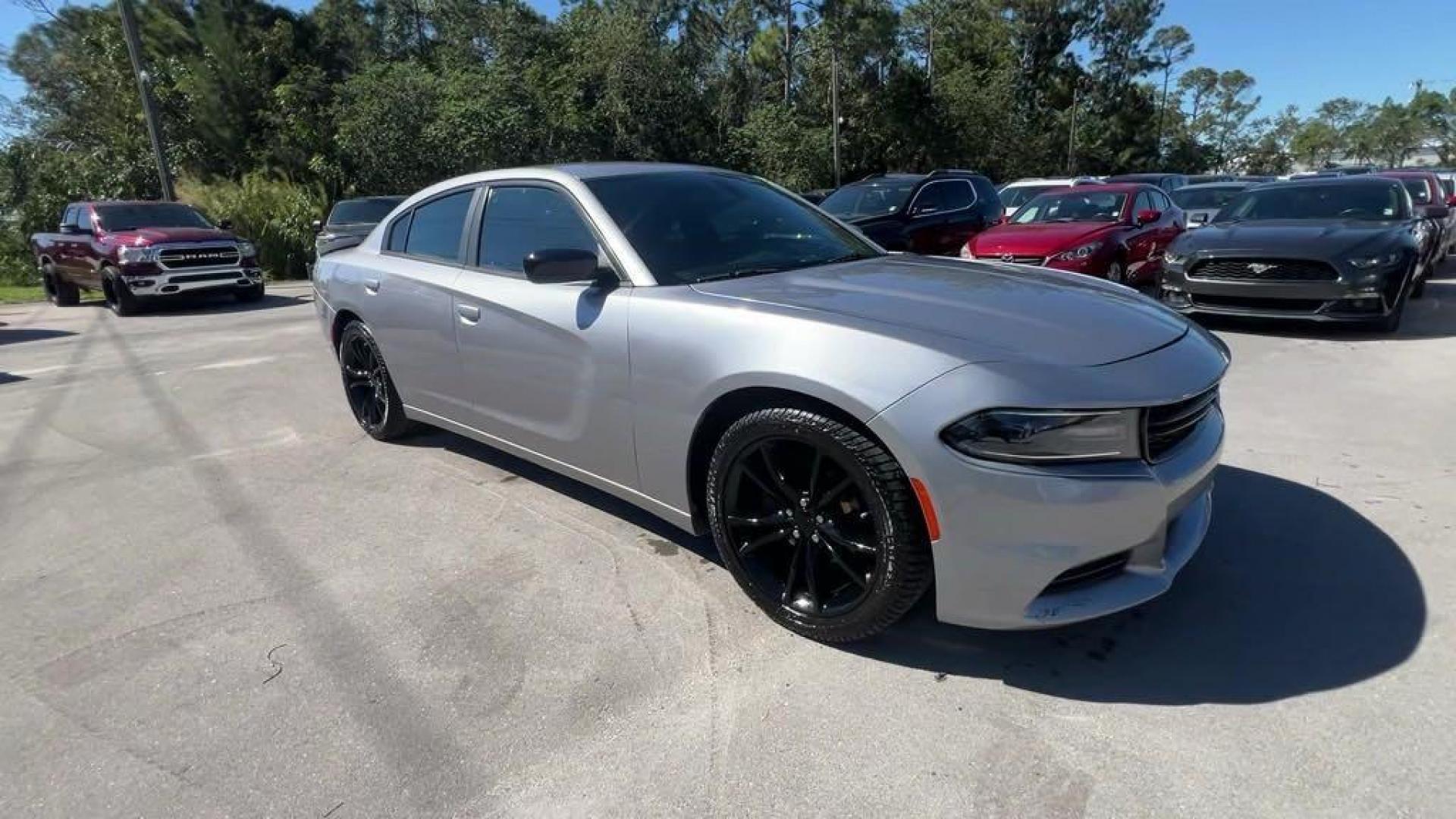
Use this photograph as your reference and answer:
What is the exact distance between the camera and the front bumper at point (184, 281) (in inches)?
476

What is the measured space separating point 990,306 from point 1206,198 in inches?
537

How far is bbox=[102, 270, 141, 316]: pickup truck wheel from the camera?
12.2m

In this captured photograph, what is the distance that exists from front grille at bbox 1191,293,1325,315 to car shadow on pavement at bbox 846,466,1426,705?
4.75 metres

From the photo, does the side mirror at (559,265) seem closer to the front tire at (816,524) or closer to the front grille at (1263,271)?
the front tire at (816,524)

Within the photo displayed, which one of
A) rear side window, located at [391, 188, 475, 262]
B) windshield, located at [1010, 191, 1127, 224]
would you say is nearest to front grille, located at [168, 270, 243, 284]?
rear side window, located at [391, 188, 475, 262]

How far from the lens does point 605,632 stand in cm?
291

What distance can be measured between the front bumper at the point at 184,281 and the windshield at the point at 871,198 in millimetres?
8991

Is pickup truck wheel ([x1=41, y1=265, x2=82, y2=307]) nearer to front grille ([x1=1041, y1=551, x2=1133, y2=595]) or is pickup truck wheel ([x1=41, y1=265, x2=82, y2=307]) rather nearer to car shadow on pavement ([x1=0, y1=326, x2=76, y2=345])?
car shadow on pavement ([x1=0, y1=326, x2=76, y2=345])

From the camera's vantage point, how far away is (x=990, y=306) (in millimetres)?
2844

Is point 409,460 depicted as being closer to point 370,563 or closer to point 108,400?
point 370,563

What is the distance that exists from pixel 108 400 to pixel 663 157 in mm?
24127

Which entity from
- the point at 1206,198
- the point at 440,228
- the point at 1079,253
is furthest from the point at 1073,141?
the point at 440,228

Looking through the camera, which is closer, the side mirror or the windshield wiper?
the side mirror

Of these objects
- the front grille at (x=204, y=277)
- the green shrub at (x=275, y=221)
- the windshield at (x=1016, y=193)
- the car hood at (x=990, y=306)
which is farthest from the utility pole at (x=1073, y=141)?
the car hood at (x=990, y=306)
